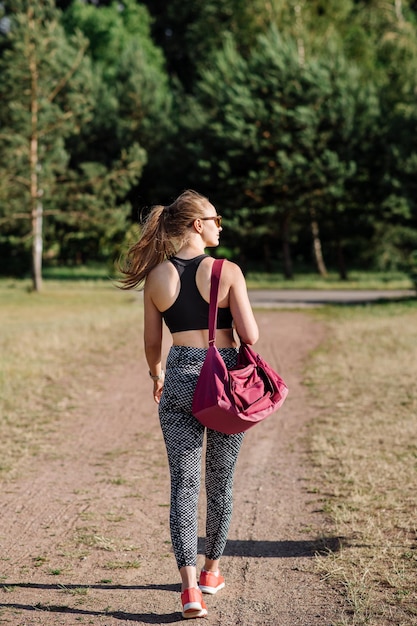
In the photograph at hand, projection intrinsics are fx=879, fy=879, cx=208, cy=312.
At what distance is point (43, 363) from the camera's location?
13.0 metres

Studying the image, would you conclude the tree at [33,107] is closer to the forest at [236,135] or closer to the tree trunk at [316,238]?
the forest at [236,135]

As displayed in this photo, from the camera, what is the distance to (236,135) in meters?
33.8

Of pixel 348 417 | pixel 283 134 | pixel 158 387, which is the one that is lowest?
pixel 348 417

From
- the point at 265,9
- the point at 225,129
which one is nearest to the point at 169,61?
the point at 265,9

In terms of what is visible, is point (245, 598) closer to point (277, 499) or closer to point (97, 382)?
point (277, 499)

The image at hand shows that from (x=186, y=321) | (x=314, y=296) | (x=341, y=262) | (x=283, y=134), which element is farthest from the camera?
(x=341, y=262)

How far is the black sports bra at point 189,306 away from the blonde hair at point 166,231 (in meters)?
0.07

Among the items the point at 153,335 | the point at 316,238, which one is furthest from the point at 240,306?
the point at 316,238

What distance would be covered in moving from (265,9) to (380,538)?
3724cm

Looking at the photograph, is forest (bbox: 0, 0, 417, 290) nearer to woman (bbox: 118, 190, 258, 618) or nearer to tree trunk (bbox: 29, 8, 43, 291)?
tree trunk (bbox: 29, 8, 43, 291)

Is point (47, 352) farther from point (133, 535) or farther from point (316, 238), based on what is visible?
point (316, 238)

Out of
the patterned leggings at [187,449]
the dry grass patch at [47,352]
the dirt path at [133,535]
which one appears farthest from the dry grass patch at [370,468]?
the dry grass patch at [47,352]

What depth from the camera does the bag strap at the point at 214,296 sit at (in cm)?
395

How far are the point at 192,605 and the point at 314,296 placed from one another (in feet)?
79.0
